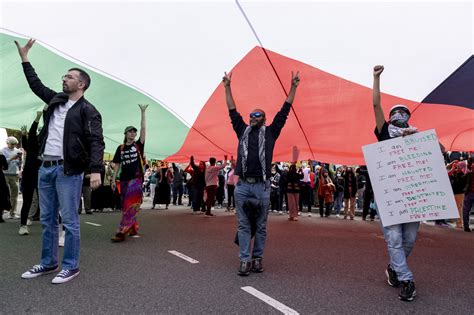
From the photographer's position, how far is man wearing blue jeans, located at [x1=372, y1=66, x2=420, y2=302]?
3.14m

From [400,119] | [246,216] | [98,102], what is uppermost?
[98,102]

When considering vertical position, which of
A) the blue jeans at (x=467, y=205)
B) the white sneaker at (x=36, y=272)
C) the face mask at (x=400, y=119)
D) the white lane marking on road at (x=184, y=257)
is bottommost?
the white sneaker at (x=36, y=272)

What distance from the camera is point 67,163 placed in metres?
3.42

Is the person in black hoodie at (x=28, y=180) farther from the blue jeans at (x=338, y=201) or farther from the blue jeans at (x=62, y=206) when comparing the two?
the blue jeans at (x=338, y=201)

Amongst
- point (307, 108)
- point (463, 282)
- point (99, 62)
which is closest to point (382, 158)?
point (463, 282)

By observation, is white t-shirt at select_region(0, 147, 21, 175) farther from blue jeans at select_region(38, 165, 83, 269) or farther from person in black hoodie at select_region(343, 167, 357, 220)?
person in black hoodie at select_region(343, 167, 357, 220)

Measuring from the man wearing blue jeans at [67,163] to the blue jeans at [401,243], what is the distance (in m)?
2.74

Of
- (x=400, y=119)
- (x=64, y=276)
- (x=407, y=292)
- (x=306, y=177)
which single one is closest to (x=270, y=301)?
(x=407, y=292)

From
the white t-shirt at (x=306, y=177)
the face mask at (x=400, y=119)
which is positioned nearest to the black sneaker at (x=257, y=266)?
the face mask at (x=400, y=119)

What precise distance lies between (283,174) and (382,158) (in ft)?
34.1

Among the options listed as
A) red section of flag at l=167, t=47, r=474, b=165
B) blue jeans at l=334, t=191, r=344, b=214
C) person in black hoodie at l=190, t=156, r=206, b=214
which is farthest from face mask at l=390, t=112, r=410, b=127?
blue jeans at l=334, t=191, r=344, b=214

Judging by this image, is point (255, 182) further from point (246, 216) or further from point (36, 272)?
point (36, 272)

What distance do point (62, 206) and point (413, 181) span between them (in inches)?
129

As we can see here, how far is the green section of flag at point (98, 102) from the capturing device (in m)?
7.27
